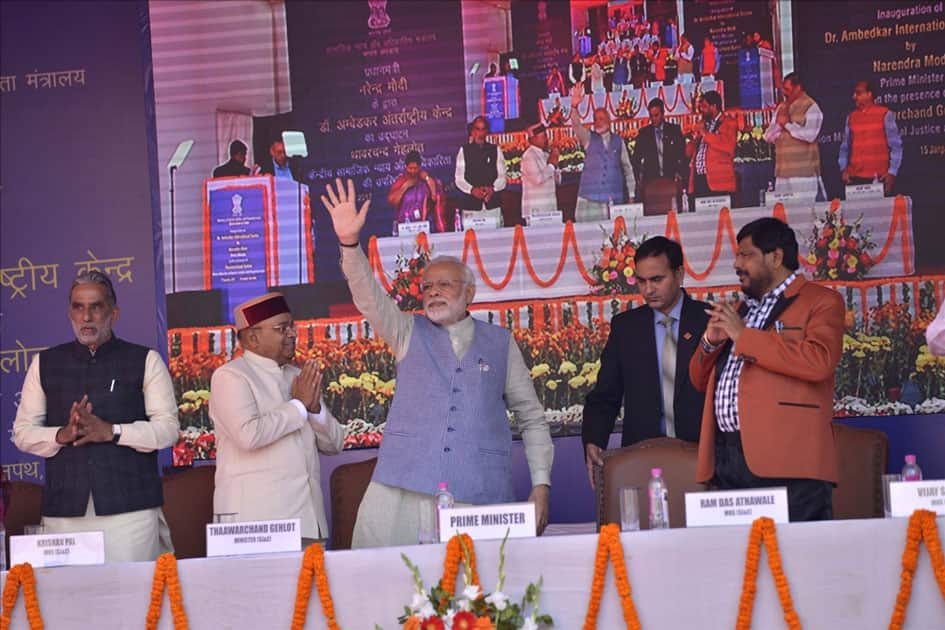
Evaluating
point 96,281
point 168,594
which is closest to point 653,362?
point 96,281

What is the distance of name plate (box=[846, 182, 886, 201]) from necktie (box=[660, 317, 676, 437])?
1.24m

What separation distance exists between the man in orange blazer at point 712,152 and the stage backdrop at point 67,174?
249cm

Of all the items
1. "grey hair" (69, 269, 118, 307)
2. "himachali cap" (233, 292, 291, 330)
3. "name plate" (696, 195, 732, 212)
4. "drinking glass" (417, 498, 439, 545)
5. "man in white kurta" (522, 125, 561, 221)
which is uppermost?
"man in white kurta" (522, 125, 561, 221)

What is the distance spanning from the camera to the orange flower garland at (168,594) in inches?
126

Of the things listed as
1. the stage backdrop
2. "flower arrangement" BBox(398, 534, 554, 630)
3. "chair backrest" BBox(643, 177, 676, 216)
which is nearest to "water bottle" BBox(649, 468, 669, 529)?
"flower arrangement" BBox(398, 534, 554, 630)

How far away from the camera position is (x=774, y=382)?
357 centimetres

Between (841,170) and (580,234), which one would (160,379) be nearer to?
(580,234)

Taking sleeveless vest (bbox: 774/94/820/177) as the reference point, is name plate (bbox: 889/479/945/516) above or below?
below

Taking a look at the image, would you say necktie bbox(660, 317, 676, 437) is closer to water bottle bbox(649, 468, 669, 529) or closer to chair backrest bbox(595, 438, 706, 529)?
chair backrest bbox(595, 438, 706, 529)

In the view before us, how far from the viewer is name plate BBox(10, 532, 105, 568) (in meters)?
3.34

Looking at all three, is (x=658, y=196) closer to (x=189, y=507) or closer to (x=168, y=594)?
(x=189, y=507)

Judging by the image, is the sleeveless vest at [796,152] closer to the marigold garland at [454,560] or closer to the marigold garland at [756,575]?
the marigold garland at [756,575]

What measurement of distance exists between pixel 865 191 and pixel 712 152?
0.66 meters

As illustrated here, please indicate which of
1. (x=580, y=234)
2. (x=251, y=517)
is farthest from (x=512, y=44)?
(x=251, y=517)
